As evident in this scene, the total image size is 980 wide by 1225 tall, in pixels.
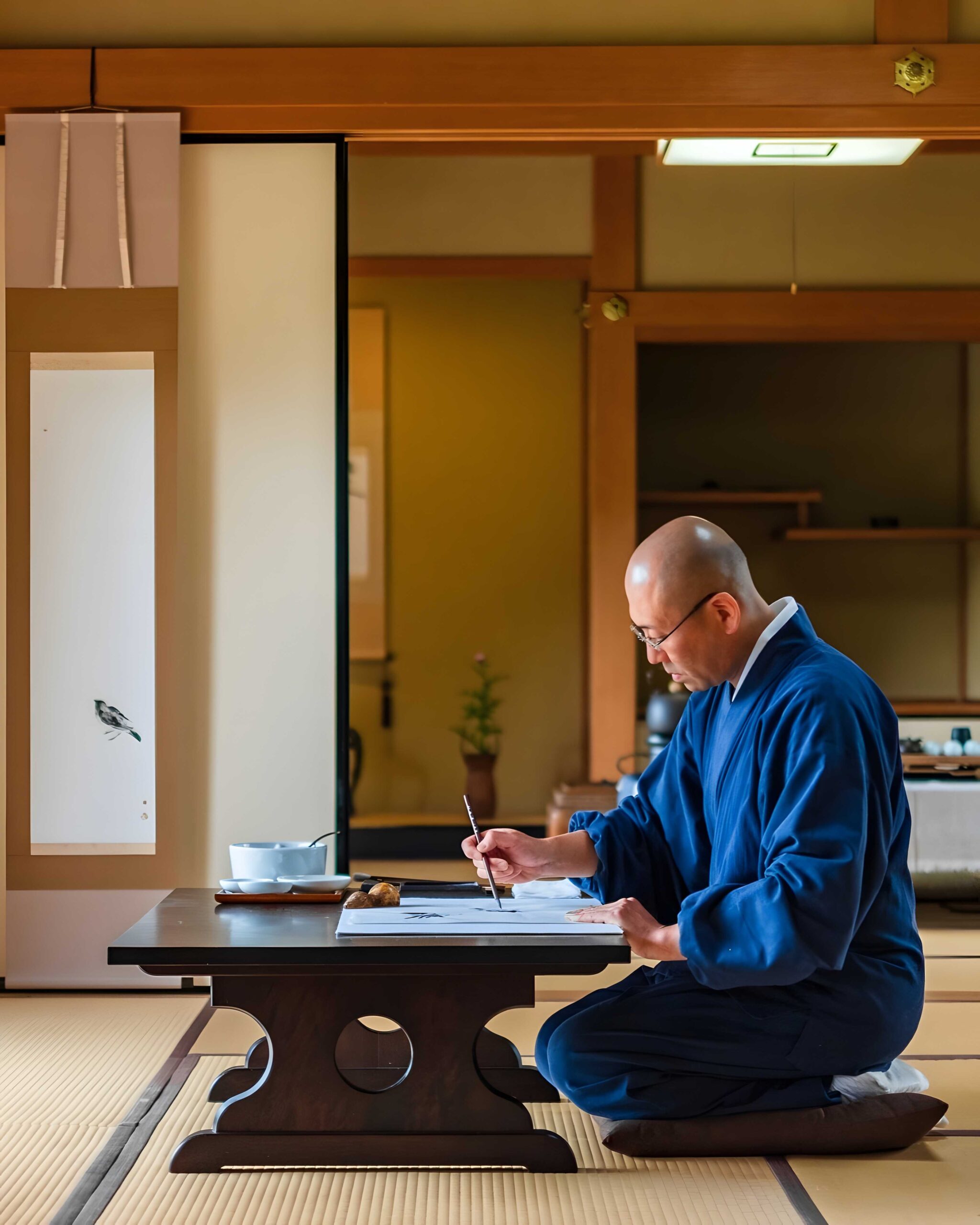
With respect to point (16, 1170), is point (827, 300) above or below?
above

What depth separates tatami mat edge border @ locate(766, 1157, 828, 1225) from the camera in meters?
1.88

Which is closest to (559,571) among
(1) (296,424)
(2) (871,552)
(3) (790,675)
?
(2) (871,552)

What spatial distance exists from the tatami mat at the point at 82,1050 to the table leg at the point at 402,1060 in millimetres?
241

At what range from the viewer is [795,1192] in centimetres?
A: 198

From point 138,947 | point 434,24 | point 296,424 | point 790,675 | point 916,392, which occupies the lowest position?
point 138,947

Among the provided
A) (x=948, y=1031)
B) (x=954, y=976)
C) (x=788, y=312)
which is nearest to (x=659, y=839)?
(x=948, y=1031)

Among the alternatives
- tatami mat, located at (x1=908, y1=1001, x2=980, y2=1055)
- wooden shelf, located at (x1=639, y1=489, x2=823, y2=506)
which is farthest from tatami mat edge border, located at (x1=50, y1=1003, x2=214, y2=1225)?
wooden shelf, located at (x1=639, y1=489, x2=823, y2=506)

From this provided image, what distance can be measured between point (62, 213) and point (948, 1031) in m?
3.11

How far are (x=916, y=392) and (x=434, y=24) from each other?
12.8ft

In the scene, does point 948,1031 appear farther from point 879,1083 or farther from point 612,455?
point 612,455

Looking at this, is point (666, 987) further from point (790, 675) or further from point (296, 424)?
point (296, 424)

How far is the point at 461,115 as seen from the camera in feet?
11.5

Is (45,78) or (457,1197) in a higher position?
(45,78)

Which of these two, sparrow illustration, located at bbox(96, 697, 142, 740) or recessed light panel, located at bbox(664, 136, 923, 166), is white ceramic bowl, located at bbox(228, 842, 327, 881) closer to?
sparrow illustration, located at bbox(96, 697, 142, 740)
